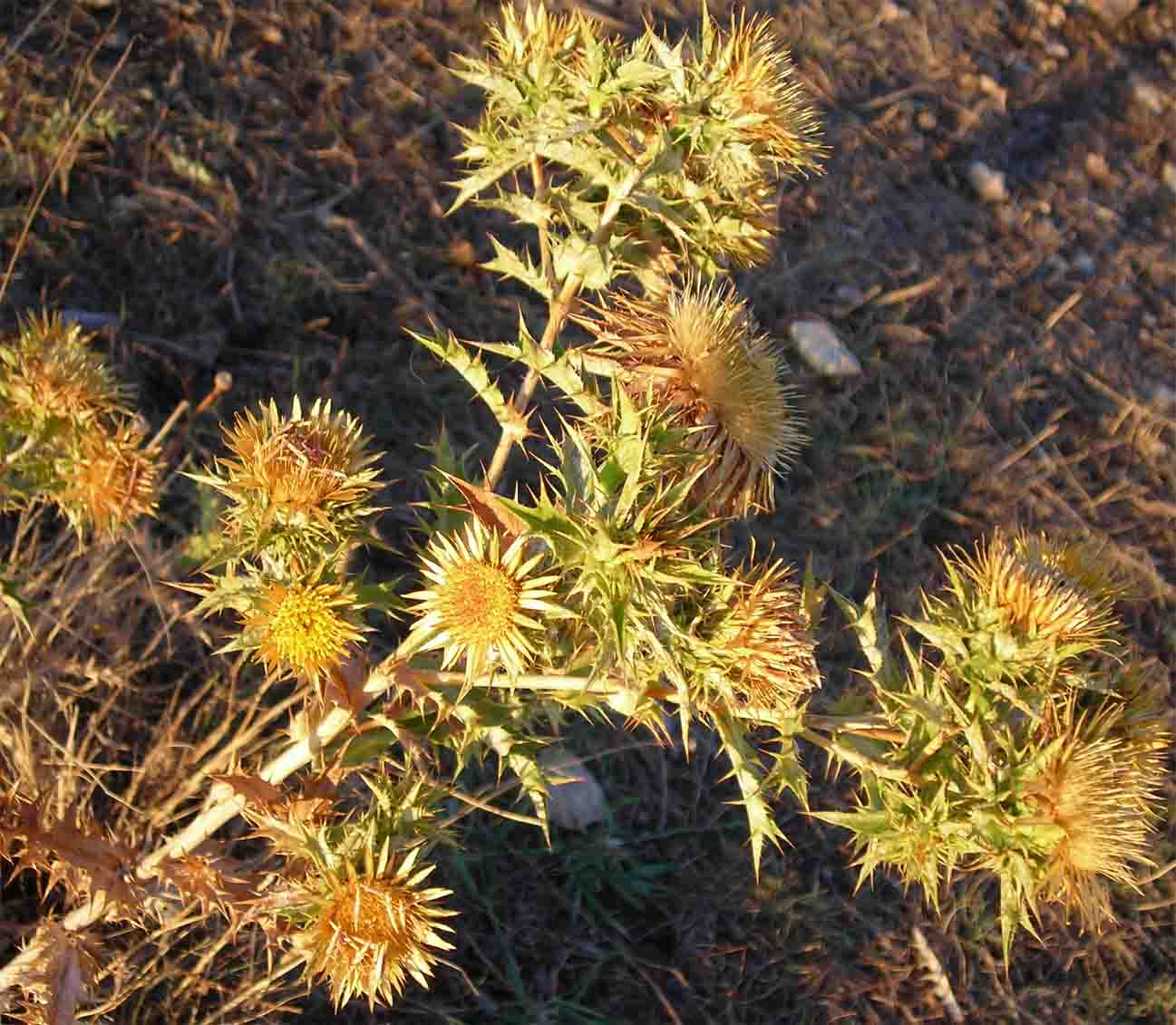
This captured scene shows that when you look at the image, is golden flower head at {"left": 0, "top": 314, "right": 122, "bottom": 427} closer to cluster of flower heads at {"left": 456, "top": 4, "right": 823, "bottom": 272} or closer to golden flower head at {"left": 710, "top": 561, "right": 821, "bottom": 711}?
cluster of flower heads at {"left": 456, "top": 4, "right": 823, "bottom": 272}

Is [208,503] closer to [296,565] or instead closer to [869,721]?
[296,565]

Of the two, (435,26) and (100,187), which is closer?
(100,187)

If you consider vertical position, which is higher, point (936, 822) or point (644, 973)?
Answer: point (936, 822)

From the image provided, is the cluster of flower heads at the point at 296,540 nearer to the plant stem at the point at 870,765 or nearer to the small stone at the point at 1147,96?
the plant stem at the point at 870,765

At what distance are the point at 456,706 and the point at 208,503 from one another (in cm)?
141

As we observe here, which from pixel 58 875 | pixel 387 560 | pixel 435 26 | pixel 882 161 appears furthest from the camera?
pixel 882 161

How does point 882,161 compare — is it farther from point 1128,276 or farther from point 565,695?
point 565,695

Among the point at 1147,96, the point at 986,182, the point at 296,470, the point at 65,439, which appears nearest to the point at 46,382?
the point at 65,439

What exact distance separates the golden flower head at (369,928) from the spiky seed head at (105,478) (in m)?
1.05

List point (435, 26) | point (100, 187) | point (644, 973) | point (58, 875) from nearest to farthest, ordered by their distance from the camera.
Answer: point (58, 875), point (644, 973), point (100, 187), point (435, 26)

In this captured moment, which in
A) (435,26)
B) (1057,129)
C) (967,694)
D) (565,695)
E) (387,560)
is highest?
(1057,129)

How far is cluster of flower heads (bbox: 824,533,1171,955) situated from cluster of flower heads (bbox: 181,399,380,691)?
98 cm

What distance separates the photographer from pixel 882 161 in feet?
16.7

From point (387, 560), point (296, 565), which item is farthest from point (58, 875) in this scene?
point (387, 560)
